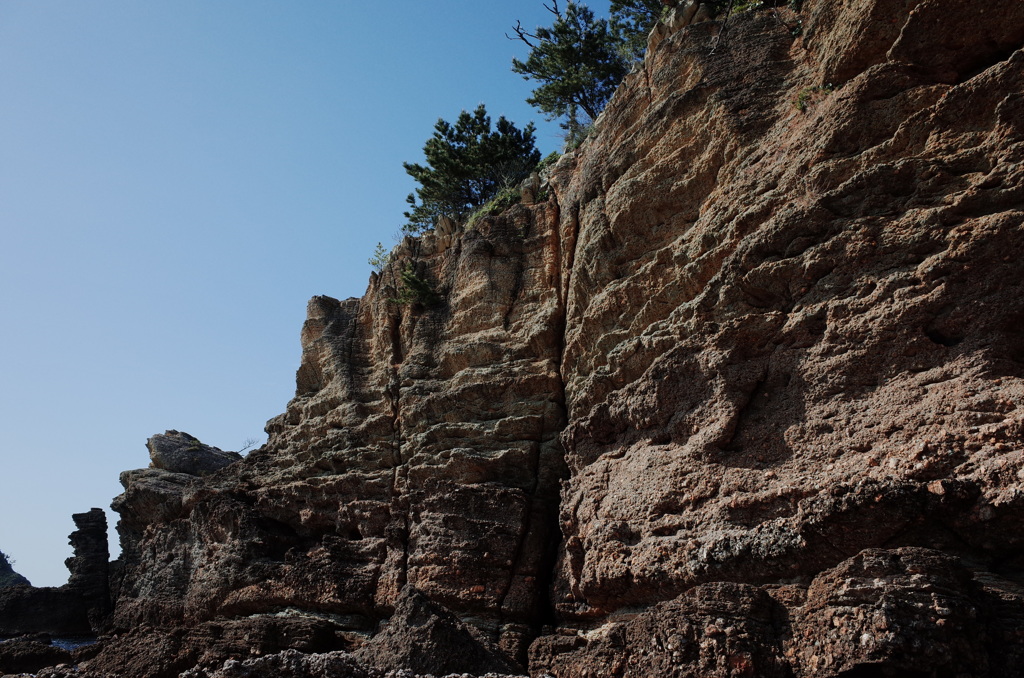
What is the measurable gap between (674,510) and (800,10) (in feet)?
31.6

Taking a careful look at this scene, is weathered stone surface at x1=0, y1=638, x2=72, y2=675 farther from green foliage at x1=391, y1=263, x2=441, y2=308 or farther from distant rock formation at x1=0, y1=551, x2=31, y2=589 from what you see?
distant rock formation at x1=0, y1=551, x2=31, y2=589

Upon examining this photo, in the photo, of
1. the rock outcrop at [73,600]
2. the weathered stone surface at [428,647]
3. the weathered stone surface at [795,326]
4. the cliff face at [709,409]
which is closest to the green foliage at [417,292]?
the cliff face at [709,409]

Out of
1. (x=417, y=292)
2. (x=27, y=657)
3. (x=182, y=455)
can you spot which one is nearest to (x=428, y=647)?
(x=417, y=292)

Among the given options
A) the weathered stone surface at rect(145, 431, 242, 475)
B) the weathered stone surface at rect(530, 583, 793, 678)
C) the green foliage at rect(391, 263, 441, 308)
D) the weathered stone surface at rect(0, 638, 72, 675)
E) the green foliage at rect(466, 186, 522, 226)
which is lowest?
the weathered stone surface at rect(530, 583, 793, 678)

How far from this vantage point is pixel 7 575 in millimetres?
36031

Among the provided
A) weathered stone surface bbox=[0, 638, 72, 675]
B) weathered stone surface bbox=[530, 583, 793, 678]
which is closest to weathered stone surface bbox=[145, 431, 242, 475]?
weathered stone surface bbox=[0, 638, 72, 675]

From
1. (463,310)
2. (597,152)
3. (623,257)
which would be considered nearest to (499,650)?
(623,257)

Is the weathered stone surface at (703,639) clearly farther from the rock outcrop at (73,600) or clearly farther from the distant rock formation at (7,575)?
the distant rock formation at (7,575)

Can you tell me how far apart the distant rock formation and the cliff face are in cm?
1958

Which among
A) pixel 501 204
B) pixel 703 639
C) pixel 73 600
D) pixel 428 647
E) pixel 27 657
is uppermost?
pixel 501 204

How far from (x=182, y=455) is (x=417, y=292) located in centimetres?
1182

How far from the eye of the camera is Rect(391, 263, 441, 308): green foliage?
1894cm

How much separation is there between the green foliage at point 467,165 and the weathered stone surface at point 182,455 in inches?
443

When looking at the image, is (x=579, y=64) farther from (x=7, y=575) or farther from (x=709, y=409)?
(x=7, y=575)
